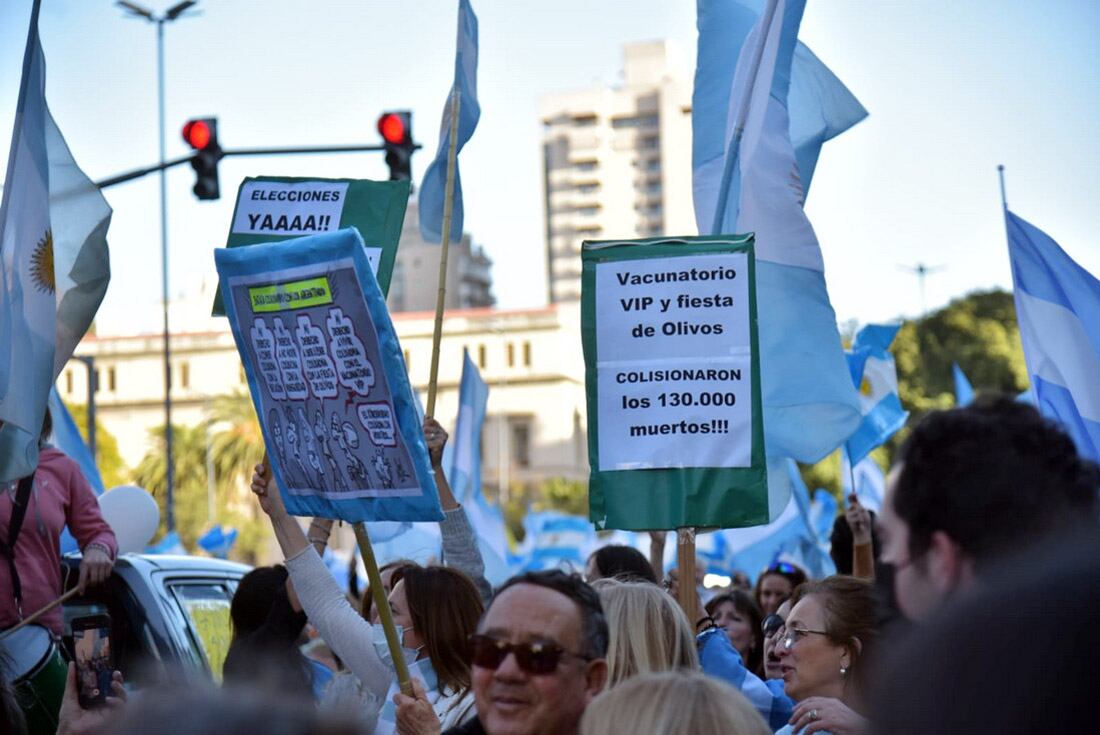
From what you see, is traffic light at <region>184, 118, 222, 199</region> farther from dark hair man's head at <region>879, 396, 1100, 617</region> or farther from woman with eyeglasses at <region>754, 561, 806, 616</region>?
dark hair man's head at <region>879, 396, 1100, 617</region>

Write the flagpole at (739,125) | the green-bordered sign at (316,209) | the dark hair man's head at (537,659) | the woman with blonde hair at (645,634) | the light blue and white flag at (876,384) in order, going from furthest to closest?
the light blue and white flag at (876,384), the flagpole at (739,125), the green-bordered sign at (316,209), the woman with blonde hair at (645,634), the dark hair man's head at (537,659)

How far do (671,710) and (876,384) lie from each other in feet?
28.4

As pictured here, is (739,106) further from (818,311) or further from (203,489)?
(203,489)

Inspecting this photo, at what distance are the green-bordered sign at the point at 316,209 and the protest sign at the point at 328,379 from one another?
1.29 meters

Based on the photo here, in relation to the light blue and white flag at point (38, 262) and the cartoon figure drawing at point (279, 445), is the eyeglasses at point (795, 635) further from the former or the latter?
the light blue and white flag at point (38, 262)

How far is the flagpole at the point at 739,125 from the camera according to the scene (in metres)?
6.45

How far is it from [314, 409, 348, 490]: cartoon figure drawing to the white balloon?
4669 millimetres

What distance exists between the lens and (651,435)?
17.7 feet

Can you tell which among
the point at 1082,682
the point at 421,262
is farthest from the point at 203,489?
the point at 1082,682

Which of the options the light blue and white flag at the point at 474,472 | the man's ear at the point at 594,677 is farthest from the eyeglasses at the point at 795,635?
the light blue and white flag at the point at 474,472

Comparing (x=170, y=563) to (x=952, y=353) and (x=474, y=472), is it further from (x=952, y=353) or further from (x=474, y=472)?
(x=952, y=353)

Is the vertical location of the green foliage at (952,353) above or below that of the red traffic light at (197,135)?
below

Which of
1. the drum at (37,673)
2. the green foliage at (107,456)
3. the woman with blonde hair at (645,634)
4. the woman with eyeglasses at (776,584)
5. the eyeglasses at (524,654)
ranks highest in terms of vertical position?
the eyeglasses at (524,654)

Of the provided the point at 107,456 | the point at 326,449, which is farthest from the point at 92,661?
the point at 107,456
